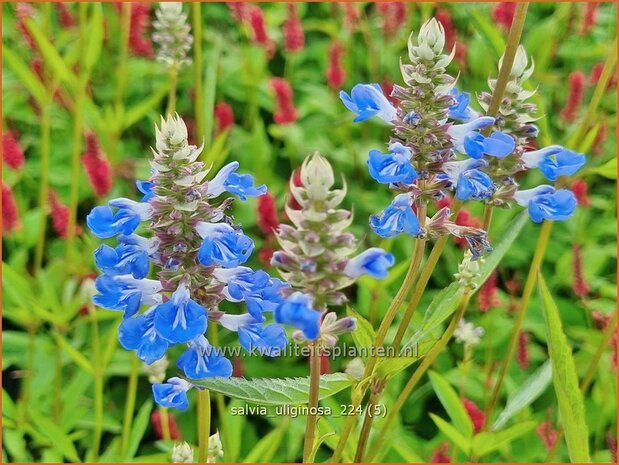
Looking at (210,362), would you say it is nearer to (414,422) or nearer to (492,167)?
(492,167)

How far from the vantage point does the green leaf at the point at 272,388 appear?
68.6 inches

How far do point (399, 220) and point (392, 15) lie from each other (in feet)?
9.02

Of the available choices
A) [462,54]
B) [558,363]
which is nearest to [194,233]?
[558,363]

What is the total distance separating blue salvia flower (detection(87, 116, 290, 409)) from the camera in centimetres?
169

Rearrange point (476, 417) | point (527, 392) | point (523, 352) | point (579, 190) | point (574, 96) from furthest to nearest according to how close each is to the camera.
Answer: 1. point (574, 96)
2. point (579, 190)
3. point (523, 352)
4. point (476, 417)
5. point (527, 392)

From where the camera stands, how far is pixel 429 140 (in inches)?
71.3

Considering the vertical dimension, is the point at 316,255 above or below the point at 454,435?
above

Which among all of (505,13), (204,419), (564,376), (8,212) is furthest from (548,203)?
(8,212)

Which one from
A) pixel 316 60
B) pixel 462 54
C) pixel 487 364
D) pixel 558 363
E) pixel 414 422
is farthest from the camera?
pixel 316 60

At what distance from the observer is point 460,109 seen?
1952 millimetres

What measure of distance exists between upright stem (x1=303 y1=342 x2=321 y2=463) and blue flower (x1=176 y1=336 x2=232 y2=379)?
0.21m

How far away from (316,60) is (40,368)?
278 cm

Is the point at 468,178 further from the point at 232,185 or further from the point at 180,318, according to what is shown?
the point at 180,318

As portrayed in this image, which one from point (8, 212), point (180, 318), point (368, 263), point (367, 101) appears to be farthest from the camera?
point (8, 212)
